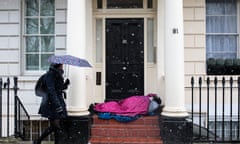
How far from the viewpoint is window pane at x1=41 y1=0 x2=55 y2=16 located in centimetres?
1031

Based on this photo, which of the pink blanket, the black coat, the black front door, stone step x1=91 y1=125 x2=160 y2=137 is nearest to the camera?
the black coat

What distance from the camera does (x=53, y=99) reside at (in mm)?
7164

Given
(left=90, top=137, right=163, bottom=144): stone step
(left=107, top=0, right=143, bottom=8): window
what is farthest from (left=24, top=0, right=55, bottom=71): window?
(left=90, top=137, right=163, bottom=144): stone step

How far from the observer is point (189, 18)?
32.1 feet

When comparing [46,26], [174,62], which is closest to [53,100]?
[174,62]

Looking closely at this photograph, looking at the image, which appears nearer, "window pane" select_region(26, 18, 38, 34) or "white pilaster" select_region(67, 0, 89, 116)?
"white pilaster" select_region(67, 0, 89, 116)

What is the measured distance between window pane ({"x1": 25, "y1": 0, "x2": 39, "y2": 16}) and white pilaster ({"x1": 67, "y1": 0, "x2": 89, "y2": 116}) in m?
2.74

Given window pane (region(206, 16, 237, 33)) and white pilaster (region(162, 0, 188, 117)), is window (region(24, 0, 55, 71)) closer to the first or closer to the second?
white pilaster (region(162, 0, 188, 117))

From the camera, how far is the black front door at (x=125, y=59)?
9.75m

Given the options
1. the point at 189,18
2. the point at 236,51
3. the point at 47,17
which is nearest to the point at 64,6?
the point at 47,17

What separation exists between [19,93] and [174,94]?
189 inches

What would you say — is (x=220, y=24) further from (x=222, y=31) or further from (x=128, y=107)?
(x=128, y=107)

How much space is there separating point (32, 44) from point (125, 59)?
9.69 ft

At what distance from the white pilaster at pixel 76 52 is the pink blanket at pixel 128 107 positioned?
35.6 inches
